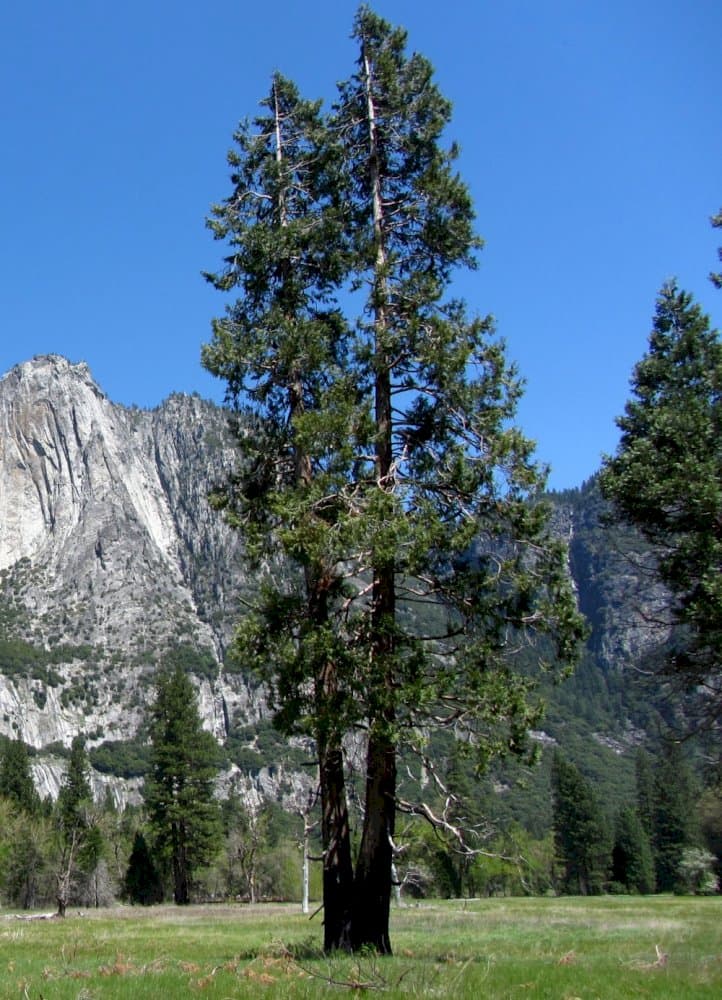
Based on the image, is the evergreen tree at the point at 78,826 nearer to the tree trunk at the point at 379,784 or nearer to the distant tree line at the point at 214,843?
the distant tree line at the point at 214,843

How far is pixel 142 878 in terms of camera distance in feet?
176

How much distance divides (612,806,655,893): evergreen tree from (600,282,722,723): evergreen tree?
5989 cm

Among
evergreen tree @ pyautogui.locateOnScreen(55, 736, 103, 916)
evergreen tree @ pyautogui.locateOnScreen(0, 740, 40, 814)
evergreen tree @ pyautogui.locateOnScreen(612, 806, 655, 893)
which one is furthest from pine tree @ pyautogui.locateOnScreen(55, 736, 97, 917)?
evergreen tree @ pyautogui.locateOnScreen(612, 806, 655, 893)

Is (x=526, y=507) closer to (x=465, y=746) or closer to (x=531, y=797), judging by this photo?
(x=465, y=746)

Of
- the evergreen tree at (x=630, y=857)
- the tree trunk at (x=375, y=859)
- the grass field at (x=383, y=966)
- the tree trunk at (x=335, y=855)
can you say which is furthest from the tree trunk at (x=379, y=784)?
the evergreen tree at (x=630, y=857)

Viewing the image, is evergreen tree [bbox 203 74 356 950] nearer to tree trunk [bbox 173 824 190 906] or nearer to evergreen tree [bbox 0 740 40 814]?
tree trunk [bbox 173 824 190 906]

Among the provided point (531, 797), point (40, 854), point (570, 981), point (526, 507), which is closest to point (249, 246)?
point (526, 507)

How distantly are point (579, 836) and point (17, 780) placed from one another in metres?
48.9

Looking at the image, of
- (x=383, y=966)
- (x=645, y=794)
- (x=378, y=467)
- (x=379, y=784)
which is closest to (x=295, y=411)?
(x=378, y=467)

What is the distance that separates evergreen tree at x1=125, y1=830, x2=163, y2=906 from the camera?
2103 inches

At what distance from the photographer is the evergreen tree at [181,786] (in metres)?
45.6

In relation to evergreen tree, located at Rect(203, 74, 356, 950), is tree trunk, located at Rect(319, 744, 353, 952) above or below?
below

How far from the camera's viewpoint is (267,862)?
69.8 m

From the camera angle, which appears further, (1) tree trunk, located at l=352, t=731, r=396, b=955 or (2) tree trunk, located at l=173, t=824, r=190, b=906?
(2) tree trunk, located at l=173, t=824, r=190, b=906
